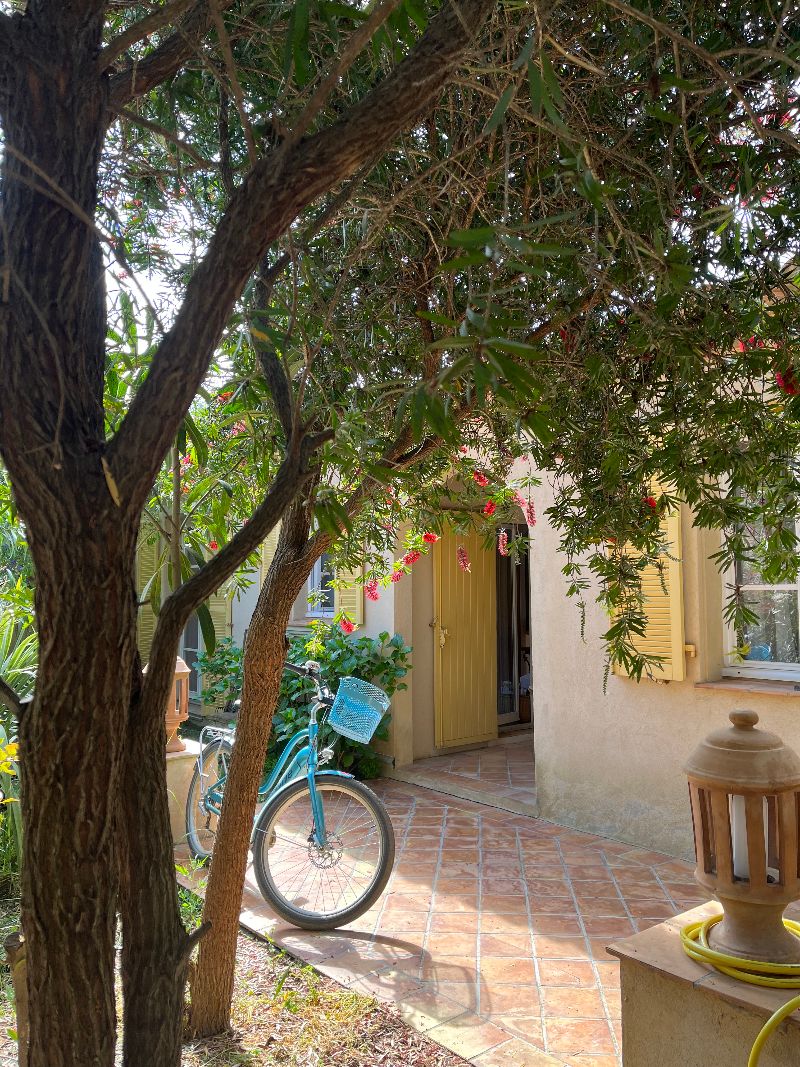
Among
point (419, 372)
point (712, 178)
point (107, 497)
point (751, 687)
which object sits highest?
point (712, 178)

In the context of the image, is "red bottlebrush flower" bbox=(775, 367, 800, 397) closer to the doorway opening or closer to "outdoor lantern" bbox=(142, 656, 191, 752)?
"outdoor lantern" bbox=(142, 656, 191, 752)

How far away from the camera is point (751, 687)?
4.16 meters

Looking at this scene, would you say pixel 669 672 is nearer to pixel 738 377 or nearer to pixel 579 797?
pixel 579 797

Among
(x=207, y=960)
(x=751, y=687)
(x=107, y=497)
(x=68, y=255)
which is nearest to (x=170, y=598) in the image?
(x=107, y=497)

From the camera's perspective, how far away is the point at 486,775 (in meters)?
6.21

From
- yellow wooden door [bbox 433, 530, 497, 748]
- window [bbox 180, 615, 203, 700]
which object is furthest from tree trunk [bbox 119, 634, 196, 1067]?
window [bbox 180, 615, 203, 700]

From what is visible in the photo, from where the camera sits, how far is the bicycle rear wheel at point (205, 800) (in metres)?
4.19

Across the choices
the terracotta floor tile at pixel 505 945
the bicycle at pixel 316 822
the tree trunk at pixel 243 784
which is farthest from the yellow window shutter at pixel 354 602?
the tree trunk at pixel 243 784

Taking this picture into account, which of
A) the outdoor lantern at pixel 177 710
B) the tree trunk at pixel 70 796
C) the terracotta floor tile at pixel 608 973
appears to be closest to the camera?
the tree trunk at pixel 70 796

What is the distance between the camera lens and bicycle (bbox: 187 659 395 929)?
356 cm

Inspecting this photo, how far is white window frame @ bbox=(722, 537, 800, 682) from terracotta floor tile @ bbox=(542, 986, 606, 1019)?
1.95 metres

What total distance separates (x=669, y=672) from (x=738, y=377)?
3161mm

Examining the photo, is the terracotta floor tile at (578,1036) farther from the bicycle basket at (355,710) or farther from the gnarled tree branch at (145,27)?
the gnarled tree branch at (145,27)

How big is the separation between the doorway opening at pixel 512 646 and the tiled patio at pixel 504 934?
3325mm
